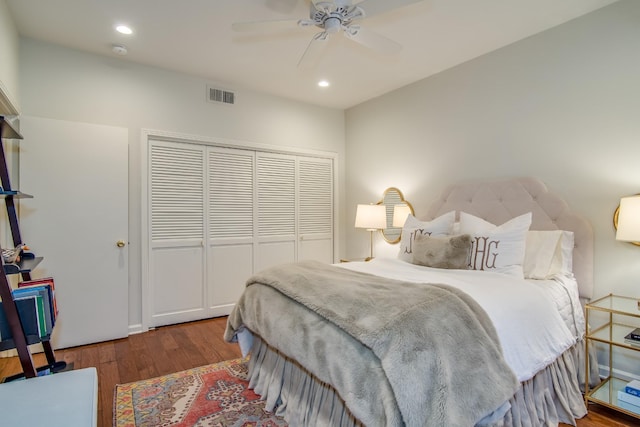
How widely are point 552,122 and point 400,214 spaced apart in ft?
5.66

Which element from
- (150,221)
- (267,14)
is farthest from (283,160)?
(267,14)

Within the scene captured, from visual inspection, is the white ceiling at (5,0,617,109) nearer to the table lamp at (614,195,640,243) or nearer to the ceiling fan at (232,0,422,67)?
the ceiling fan at (232,0,422,67)

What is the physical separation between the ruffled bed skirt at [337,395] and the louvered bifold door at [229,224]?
1.82m

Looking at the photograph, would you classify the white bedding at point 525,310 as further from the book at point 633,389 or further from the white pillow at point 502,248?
the book at point 633,389

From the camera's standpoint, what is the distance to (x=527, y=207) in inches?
112

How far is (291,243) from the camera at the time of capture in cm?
465

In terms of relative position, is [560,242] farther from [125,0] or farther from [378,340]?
[125,0]

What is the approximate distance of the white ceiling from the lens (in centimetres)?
253

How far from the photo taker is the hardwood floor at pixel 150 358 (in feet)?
7.02

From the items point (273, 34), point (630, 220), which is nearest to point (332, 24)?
point (273, 34)

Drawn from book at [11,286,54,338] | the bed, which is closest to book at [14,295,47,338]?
book at [11,286,54,338]

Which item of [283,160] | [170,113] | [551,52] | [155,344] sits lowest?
[155,344]

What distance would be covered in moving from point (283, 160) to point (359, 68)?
1555 millimetres

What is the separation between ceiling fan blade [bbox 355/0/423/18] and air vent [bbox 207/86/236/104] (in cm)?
241
